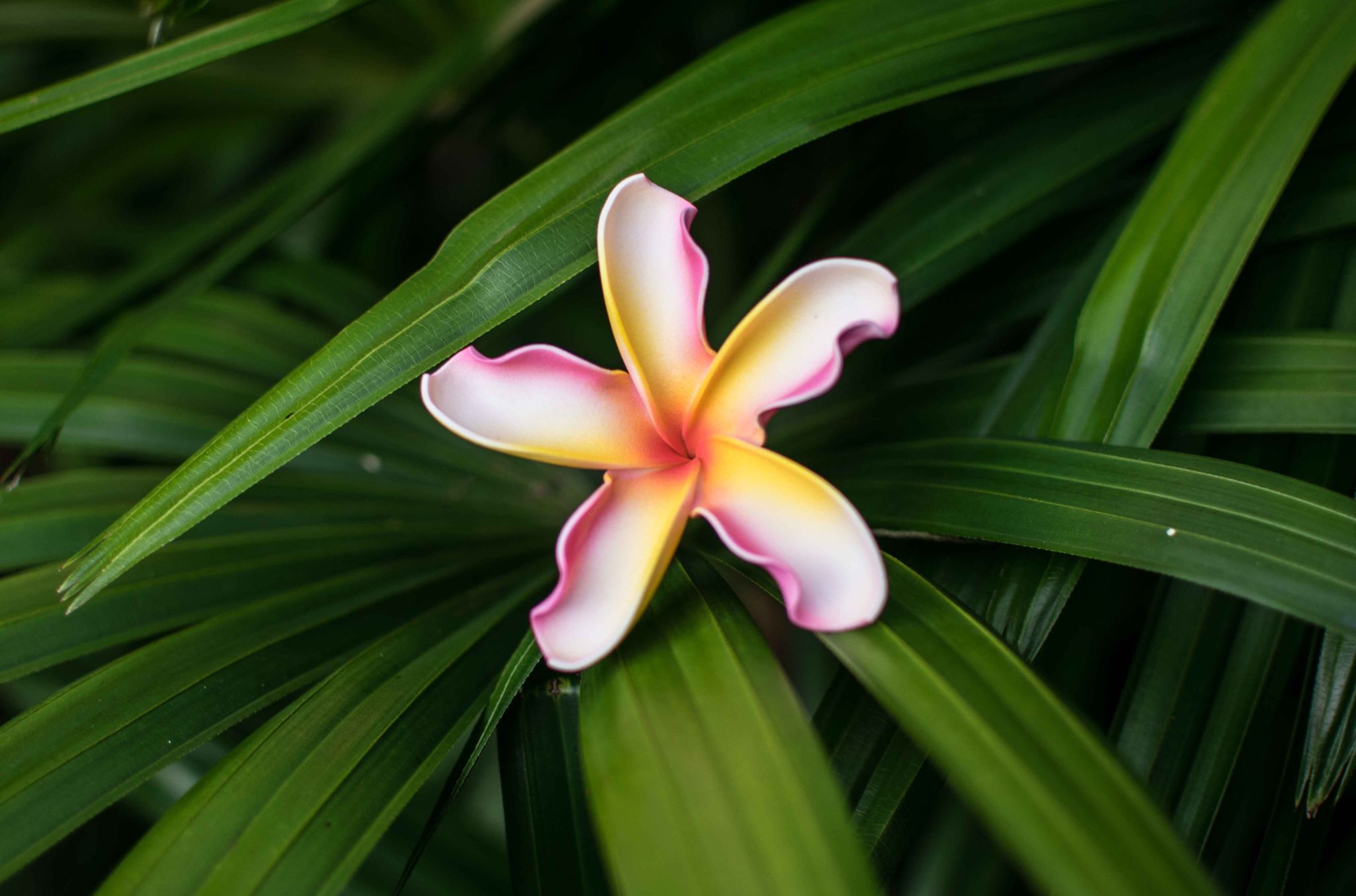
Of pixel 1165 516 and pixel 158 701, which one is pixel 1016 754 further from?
pixel 158 701

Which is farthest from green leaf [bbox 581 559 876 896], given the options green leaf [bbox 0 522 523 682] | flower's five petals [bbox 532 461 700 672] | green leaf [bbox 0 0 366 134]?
green leaf [bbox 0 0 366 134]

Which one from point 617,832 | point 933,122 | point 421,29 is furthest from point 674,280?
point 421,29

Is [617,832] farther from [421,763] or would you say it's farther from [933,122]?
[933,122]

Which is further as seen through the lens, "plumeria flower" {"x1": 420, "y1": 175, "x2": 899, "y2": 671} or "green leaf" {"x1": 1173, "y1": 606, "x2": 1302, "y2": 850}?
→ "green leaf" {"x1": 1173, "y1": 606, "x2": 1302, "y2": 850}

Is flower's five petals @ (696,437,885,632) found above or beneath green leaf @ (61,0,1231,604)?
beneath

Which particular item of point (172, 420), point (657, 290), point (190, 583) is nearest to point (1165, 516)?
point (657, 290)

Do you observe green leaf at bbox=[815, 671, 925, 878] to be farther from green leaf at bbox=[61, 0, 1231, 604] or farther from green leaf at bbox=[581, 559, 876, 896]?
green leaf at bbox=[61, 0, 1231, 604]
